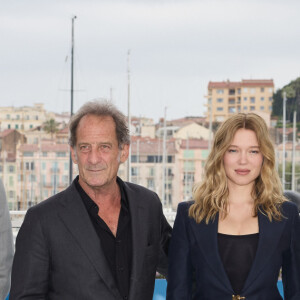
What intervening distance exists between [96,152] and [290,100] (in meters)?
43.1

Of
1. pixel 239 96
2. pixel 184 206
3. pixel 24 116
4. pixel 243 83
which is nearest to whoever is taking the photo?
pixel 184 206

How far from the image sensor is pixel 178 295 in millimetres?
1813

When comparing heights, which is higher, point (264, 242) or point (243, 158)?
point (243, 158)

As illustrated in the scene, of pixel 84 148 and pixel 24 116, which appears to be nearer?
pixel 84 148

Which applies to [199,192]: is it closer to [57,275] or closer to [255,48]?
[57,275]

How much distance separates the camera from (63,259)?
5.44ft

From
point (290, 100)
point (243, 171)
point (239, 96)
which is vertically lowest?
point (243, 171)

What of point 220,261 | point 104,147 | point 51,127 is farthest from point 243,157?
point 51,127

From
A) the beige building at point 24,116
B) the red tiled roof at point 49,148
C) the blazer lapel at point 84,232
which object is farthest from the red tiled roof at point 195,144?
the blazer lapel at point 84,232

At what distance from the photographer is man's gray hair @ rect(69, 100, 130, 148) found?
1.77 m

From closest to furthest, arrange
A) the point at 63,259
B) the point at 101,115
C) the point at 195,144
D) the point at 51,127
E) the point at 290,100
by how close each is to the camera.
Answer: the point at 63,259 < the point at 101,115 < the point at 195,144 < the point at 51,127 < the point at 290,100

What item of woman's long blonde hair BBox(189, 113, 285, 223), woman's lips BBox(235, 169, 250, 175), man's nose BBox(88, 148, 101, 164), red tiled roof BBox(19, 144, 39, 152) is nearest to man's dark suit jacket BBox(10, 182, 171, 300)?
man's nose BBox(88, 148, 101, 164)

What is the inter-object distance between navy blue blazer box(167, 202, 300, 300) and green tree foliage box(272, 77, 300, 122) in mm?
40576

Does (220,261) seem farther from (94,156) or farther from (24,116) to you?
(24,116)
